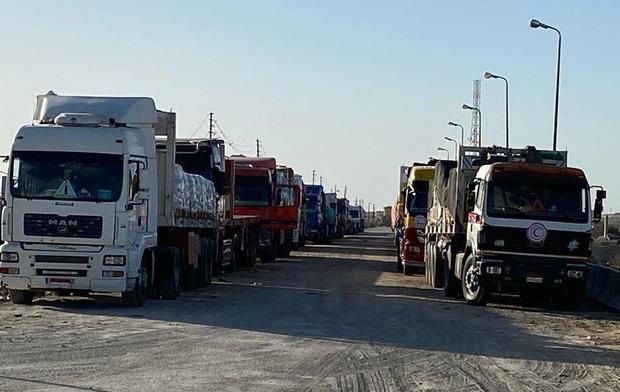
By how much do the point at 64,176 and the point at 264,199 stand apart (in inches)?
857

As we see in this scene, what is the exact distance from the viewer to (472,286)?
23.3 metres

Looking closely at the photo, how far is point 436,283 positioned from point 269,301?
7578mm

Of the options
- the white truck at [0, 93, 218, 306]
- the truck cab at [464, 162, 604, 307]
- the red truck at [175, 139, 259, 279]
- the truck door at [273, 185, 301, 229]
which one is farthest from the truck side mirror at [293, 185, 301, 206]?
the white truck at [0, 93, 218, 306]

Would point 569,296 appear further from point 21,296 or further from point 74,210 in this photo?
point 21,296

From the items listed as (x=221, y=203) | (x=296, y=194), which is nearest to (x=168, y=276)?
(x=221, y=203)

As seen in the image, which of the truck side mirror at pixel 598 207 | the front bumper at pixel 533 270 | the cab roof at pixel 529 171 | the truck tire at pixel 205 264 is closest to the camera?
the front bumper at pixel 533 270

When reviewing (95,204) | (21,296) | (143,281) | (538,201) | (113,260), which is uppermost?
(538,201)

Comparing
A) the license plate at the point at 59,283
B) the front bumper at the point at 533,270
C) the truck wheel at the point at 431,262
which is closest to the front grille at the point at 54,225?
the license plate at the point at 59,283

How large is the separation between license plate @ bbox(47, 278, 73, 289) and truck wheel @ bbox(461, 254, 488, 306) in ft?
28.8

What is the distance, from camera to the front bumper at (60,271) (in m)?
18.8

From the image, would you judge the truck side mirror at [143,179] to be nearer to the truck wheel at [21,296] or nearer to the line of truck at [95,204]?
the line of truck at [95,204]

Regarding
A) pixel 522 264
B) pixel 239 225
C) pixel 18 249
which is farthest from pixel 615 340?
pixel 239 225

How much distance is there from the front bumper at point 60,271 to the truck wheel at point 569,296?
9.84 m

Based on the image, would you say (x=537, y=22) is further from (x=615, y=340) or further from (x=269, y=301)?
(x=615, y=340)
